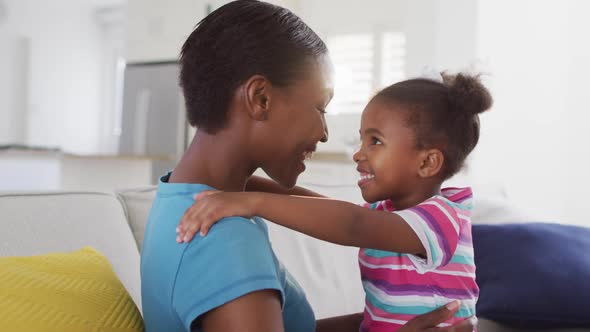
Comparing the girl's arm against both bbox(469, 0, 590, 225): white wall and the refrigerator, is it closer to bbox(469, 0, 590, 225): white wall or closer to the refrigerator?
bbox(469, 0, 590, 225): white wall

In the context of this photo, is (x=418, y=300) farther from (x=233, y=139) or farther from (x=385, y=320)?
(x=233, y=139)

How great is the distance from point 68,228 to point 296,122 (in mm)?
689

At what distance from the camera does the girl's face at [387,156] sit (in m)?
1.07

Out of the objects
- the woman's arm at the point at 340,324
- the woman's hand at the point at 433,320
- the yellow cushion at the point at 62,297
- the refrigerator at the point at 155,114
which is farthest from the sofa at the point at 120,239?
the refrigerator at the point at 155,114

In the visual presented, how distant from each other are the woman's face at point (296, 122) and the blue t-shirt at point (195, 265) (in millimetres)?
121

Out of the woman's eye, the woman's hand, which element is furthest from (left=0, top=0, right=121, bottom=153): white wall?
the woman's hand

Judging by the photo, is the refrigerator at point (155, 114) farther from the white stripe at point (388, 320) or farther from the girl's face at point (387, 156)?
the white stripe at point (388, 320)

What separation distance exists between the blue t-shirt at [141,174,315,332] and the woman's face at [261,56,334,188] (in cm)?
12

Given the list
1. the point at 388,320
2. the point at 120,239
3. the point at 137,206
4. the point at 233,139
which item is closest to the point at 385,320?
the point at 388,320

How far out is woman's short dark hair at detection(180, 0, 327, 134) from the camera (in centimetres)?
75

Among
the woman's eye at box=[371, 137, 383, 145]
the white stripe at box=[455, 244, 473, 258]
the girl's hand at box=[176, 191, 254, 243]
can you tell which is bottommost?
the white stripe at box=[455, 244, 473, 258]

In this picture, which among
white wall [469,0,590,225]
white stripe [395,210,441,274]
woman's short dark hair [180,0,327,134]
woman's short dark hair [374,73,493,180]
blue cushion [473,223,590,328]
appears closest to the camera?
woman's short dark hair [180,0,327,134]

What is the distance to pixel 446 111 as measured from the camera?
1.08m

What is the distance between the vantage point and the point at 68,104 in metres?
8.23
